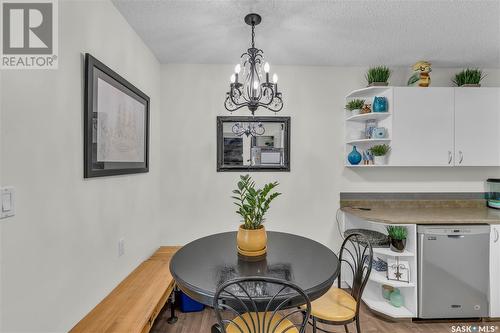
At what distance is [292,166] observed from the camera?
2.80 meters

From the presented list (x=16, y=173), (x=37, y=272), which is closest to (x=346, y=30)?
(x=16, y=173)

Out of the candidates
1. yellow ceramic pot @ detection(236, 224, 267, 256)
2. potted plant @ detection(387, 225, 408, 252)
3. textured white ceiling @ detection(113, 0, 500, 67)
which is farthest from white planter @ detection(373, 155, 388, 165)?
yellow ceramic pot @ detection(236, 224, 267, 256)

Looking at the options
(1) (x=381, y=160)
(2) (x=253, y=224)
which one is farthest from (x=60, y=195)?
(1) (x=381, y=160)

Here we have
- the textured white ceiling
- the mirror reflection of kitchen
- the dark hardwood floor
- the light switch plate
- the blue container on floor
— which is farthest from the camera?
the mirror reflection of kitchen

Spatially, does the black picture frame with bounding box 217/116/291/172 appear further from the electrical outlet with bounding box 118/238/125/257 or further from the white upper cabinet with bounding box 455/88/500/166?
the white upper cabinet with bounding box 455/88/500/166

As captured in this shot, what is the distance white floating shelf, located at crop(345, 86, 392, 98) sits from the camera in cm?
255

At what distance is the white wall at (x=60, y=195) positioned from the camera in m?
0.98

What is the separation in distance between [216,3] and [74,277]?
198 cm

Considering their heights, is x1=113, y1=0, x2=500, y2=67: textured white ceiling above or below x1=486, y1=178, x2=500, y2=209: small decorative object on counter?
above

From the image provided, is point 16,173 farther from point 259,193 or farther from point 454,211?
point 454,211

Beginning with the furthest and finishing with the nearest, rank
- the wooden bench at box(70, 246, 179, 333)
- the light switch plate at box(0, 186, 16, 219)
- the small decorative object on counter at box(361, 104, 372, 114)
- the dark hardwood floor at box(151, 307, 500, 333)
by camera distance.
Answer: the small decorative object on counter at box(361, 104, 372, 114) < the dark hardwood floor at box(151, 307, 500, 333) < the wooden bench at box(70, 246, 179, 333) < the light switch plate at box(0, 186, 16, 219)

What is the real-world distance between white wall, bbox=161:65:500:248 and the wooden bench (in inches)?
31.9

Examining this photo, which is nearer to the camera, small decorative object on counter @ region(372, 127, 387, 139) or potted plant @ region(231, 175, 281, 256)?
potted plant @ region(231, 175, 281, 256)

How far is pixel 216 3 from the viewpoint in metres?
1.67
